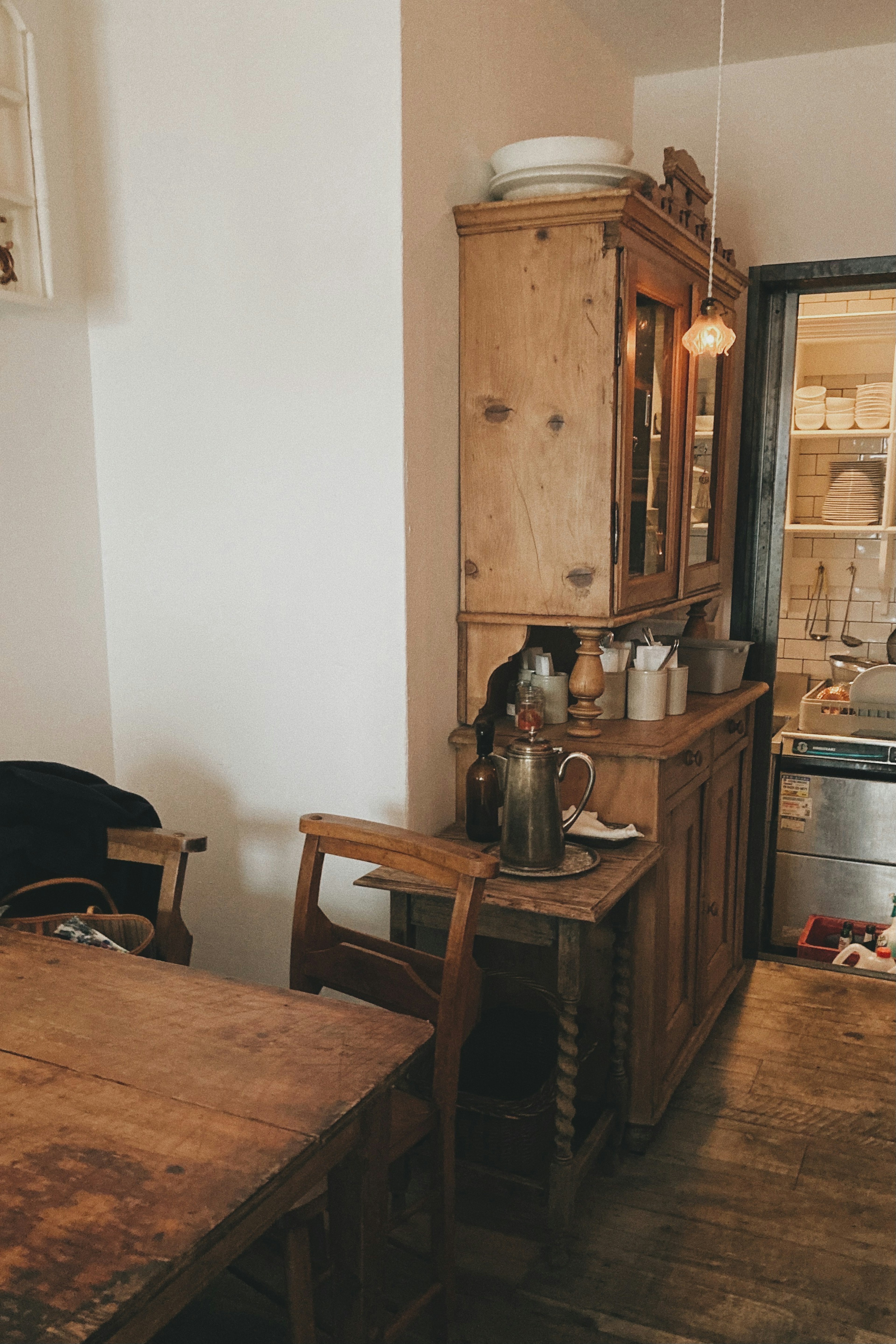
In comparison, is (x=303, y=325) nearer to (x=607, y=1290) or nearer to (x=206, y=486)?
(x=206, y=486)

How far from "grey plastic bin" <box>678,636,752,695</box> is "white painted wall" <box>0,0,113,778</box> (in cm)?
162

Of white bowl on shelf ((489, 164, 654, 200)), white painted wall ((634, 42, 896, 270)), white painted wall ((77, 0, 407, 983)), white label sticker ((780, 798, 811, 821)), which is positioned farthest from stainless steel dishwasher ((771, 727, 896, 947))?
white bowl on shelf ((489, 164, 654, 200))

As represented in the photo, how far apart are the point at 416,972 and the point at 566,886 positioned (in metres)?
0.40

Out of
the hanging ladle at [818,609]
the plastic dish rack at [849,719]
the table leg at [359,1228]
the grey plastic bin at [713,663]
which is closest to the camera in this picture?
the table leg at [359,1228]

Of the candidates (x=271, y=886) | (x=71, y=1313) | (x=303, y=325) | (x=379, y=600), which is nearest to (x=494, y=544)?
(x=379, y=600)

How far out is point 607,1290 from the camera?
2.01m

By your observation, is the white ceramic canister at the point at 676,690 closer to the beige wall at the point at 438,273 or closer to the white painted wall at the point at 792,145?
the beige wall at the point at 438,273

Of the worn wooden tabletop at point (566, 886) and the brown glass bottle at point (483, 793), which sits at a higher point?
the brown glass bottle at point (483, 793)

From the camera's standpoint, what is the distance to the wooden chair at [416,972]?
5.58 feet

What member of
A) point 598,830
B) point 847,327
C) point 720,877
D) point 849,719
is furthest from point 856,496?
point 598,830

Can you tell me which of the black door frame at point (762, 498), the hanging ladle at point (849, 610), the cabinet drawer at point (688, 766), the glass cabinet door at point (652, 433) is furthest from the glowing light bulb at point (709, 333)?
the hanging ladle at point (849, 610)

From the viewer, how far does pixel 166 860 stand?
203cm

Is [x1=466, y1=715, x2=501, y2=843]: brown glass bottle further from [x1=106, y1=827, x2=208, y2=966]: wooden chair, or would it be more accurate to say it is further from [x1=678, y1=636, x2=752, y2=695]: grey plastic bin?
[x1=678, y1=636, x2=752, y2=695]: grey plastic bin

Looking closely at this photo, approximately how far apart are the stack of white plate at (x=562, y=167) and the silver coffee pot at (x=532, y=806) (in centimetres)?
117
